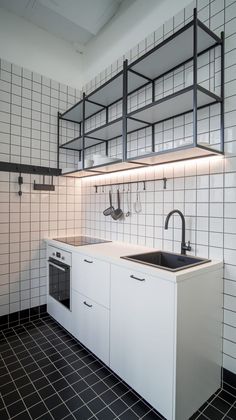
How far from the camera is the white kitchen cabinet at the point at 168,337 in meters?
1.16

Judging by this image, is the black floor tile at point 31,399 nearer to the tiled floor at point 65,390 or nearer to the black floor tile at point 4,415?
the tiled floor at point 65,390

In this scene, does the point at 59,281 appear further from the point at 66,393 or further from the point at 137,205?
the point at 137,205

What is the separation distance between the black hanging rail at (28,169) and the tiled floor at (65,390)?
161 cm

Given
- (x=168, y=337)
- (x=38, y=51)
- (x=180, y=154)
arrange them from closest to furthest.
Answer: (x=168, y=337), (x=180, y=154), (x=38, y=51)

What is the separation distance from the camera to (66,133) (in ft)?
9.11

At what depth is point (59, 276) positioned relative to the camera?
223 cm

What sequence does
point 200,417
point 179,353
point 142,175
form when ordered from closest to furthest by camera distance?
point 179,353 < point 200,417 < point 142,175

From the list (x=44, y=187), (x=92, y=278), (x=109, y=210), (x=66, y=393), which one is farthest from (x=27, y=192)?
(x=66, y=393)

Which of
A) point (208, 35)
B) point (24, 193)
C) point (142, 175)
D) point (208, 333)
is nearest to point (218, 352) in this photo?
point (208, 333)

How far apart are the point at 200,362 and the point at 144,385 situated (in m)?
0.35

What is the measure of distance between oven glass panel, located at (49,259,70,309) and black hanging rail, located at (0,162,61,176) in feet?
3.19

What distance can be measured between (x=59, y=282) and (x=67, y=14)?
106 inches

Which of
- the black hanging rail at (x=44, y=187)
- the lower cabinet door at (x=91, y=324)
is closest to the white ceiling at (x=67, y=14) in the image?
the black hanging rail at (x=44, y=187)

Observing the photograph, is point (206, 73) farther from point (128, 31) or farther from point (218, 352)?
point (218, 352)
